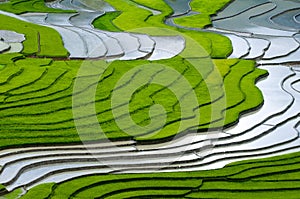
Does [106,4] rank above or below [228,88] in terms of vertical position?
below

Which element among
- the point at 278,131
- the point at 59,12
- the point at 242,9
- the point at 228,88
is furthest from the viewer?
the point at 242,9

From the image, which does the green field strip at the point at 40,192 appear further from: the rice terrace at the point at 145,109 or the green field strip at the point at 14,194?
the green field strip at the point at 14,194

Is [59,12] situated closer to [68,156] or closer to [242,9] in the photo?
[242,9]

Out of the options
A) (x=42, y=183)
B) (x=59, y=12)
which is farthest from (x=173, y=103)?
(x=59, y=12)

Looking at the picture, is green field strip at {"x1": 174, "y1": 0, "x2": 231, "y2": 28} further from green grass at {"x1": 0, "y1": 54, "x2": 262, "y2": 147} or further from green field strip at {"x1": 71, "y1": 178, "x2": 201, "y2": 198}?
green field strip at {"x1": 71, "y1": 178, "x2": 201, "y2": 198}

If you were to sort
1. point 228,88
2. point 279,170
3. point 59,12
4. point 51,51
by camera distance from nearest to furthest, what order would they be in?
point 279,170 → point 228,88 → point 51,51 → point 59,12

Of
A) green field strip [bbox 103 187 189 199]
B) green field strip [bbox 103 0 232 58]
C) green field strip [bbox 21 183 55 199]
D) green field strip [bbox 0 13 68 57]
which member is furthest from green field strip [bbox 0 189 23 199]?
green field strip [bbox 103 0 232 58]

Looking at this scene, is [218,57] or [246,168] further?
[218,57]
